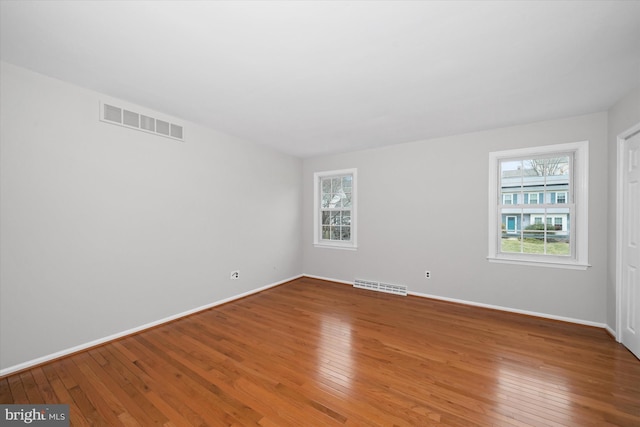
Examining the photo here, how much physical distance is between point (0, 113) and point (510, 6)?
151 inches

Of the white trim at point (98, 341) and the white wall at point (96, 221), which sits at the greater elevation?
the white wall at point (96, 221)

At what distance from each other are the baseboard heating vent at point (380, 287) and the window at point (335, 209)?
69cm

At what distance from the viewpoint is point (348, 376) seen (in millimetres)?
2111

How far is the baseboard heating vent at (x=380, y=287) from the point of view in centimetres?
435

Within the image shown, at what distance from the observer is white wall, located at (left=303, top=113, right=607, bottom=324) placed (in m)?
3.07

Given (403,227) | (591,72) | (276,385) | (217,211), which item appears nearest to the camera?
(276,385)

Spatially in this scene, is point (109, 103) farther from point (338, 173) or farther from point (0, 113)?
point (338, 173)

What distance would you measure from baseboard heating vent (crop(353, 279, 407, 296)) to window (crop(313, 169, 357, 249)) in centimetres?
69

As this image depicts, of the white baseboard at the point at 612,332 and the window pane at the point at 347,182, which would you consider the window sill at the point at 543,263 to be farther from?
the window pane at the point at 347,182

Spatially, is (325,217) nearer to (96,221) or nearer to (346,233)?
(346,233)

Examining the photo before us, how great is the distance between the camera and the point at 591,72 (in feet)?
7.18

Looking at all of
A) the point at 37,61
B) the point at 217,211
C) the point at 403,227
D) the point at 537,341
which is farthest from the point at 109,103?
the point at 537,341

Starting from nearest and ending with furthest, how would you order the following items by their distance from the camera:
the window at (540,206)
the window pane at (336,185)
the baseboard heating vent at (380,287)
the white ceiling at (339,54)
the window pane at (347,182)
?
1. the white ceiling at (339,54)
2. the window at (540,206)
3. the baseboard heating vent at (380,287)
4. the window pane at (347,182)
5. the window pane at (336,185)

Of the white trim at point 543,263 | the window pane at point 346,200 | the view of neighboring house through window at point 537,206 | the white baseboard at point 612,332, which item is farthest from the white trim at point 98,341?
the white baseboard at point 612,332
